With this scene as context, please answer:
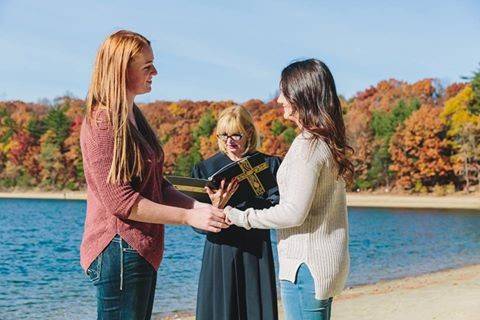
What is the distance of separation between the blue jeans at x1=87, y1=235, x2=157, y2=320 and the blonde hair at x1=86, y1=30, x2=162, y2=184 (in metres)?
0.23

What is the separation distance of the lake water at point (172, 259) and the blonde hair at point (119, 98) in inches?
271

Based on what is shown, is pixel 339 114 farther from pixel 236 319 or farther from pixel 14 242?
pixel 14 242

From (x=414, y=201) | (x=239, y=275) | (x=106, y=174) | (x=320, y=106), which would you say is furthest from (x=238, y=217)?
(x=414, y=201)

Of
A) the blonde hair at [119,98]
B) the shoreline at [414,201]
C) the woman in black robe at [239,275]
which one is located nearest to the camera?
the blonde hair at [119,98]

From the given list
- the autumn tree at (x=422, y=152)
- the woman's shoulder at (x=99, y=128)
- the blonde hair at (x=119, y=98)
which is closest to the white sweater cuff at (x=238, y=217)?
the blonde hair at (x=119, y=98)

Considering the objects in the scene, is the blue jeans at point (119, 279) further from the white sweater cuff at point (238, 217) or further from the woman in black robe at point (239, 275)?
the woman in black robe at point (239, 275)

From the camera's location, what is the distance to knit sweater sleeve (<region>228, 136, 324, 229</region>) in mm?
2209

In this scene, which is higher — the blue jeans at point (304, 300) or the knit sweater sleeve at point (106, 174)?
the knit sweater sleeve at point (106, 174)

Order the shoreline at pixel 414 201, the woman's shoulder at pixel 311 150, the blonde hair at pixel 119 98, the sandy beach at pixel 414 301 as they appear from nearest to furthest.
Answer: the blonde hair at pixel 119 98 < the woman's shoulder at pixel 311 150 < the sandy beach at pixel 414 301 < the shoreline at pixel 414 201

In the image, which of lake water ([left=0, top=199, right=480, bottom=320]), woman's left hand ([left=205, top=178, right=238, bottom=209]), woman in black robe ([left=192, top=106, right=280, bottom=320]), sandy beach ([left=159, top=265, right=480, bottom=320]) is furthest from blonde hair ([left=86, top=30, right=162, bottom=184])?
lake water ([left=0, top=199, right=480, bottom=320])

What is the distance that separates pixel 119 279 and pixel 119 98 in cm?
58

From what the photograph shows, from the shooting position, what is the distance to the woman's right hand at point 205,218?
2.13m

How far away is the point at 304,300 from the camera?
2307 mm

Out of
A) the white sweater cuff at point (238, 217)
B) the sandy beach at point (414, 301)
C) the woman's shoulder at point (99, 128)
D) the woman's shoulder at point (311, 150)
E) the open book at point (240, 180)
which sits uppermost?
the woman's shoulder at point (99, 128)
